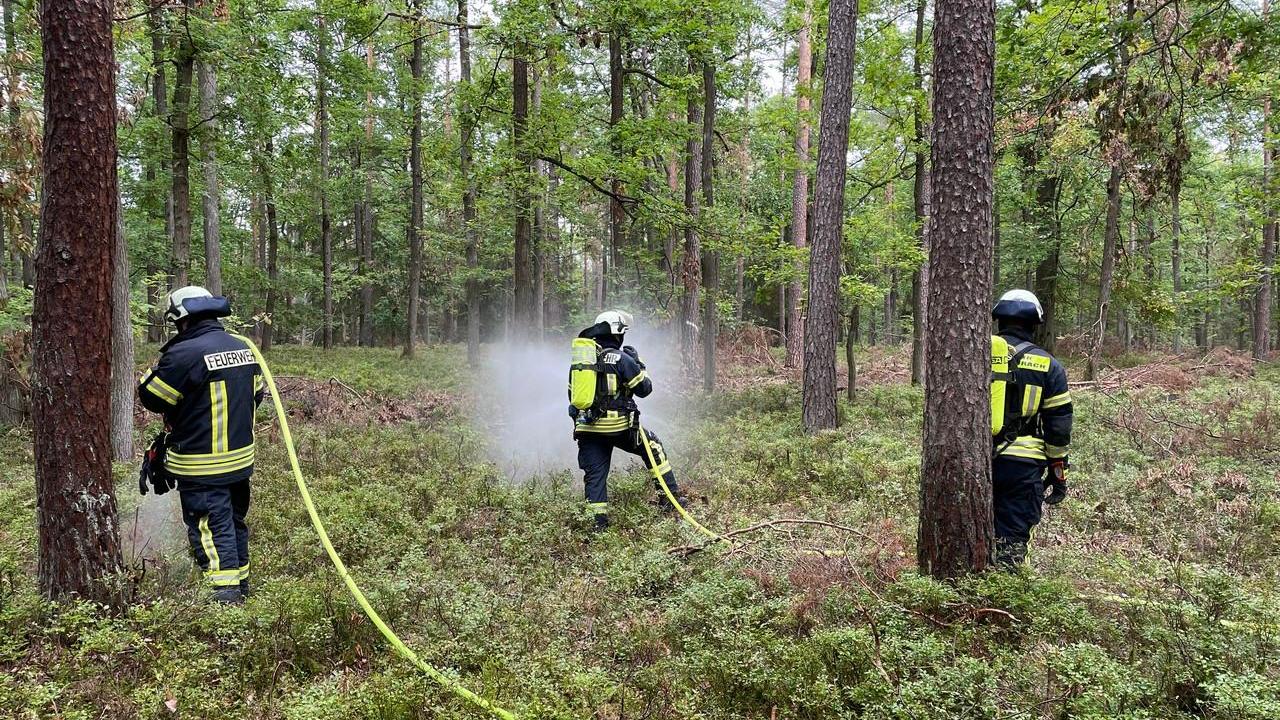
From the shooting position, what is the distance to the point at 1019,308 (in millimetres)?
5203

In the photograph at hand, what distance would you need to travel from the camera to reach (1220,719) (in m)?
2.95

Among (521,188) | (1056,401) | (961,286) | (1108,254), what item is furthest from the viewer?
(1108,254)

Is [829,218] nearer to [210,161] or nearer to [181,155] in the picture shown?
[181,155]

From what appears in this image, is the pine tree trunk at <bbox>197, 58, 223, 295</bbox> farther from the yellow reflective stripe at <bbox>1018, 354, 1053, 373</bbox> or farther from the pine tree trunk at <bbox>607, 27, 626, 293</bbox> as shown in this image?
the yellow reflective stripe at <bbox>1018, 354, 1053, 373</bbox>

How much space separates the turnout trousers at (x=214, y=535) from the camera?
473 cm

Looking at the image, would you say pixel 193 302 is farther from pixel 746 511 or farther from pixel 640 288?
pixel 640 288

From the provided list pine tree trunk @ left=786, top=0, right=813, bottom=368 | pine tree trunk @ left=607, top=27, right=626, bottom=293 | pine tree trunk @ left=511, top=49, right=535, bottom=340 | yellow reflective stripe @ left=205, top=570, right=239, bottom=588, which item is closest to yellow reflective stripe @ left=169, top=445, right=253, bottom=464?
yellow reflective stripe @ left=205, top=570, right=239, bottom=588

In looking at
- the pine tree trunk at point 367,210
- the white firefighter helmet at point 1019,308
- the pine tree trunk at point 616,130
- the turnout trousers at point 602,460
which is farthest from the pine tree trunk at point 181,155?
the white firefighter helmet at point 1019,308

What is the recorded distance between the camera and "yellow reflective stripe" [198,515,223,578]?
15.6ft

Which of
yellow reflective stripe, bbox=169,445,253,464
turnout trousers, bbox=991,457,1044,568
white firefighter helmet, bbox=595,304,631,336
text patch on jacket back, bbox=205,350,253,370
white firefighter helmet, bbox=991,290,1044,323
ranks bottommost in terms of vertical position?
turnout trousers, bbox=991,457,1044,568

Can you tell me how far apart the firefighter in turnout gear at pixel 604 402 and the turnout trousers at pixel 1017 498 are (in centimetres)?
344

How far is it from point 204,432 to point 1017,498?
6.29 m

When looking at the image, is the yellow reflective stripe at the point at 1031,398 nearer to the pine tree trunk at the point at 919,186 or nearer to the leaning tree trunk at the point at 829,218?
the leaning tree trunk at the point at 829,218

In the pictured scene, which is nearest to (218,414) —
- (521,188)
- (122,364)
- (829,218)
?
(122,364)
